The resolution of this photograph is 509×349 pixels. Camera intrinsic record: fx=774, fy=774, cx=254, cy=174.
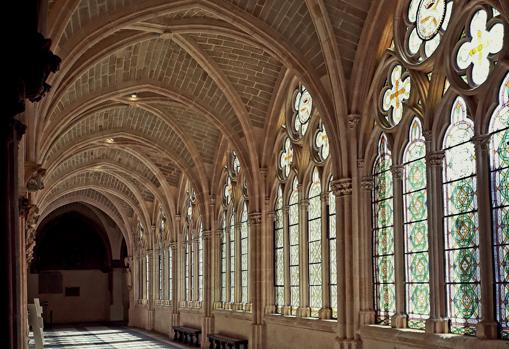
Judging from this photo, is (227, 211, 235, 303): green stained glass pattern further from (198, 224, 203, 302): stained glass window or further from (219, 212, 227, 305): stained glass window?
(198, 224, 203, 302): stained glass window

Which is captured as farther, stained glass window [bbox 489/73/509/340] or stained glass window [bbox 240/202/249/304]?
stained glass window [bbox 240/202/249/304]

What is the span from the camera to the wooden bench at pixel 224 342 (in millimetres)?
19430

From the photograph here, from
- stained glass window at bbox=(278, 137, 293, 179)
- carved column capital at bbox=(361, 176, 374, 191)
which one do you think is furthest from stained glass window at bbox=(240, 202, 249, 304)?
carved column capital at bbox=(361, 176, 374, 191)

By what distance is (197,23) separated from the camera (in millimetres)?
15516

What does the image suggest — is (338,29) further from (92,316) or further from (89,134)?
(92,316)

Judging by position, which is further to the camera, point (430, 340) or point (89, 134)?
point (89, 134)

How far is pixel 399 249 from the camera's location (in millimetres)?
12406

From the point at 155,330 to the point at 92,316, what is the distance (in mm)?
11536

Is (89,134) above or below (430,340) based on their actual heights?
above

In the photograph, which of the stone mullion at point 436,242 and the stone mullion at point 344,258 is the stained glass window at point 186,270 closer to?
the stone mullion at point 344,258

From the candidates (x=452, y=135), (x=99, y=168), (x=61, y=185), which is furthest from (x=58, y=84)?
(x=61, y=185)

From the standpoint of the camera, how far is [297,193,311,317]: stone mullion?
1644cm

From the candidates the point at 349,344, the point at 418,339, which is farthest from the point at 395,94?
the point at 349,344

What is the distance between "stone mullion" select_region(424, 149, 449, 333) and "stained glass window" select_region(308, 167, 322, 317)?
4.89m
